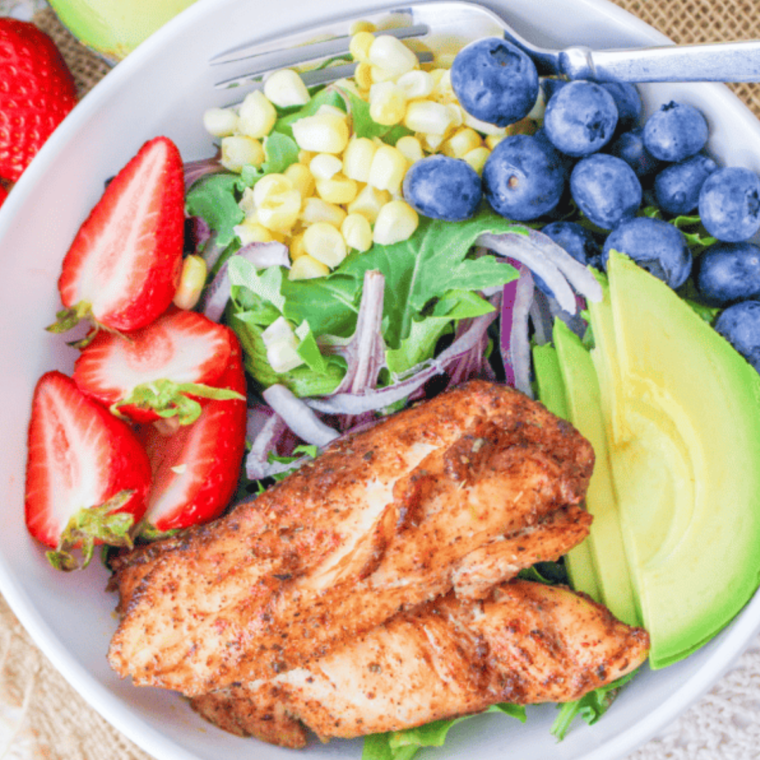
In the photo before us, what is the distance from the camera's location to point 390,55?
175cm

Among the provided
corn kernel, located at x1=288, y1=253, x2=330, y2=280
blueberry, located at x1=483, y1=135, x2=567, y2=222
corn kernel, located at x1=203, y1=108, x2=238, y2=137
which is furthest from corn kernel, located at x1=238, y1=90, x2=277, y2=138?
blueberry, located at x1=483, y1=135, x2=567, y2=222

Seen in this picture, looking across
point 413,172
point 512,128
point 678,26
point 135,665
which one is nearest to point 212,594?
point 135,665

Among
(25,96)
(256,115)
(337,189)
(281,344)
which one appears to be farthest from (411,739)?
(25,96)

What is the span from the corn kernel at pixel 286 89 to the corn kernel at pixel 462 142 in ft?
1.30

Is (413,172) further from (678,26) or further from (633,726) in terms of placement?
(633,726)

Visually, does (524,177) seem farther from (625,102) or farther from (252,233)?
(252,233)

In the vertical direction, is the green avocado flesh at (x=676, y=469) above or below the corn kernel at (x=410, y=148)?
below

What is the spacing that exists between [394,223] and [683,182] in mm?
700

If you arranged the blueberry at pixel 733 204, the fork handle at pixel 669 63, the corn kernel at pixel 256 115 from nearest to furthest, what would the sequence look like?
the fork handle at pixel 669 63
the blueberry at pixel 733 204
the corn kernel at pixel 256 115

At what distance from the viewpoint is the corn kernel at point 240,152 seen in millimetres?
1857

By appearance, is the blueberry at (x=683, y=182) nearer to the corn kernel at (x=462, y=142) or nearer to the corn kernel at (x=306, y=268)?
the corn kernel at (x=462, y=142)

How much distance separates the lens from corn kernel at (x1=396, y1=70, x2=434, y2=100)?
1.79 m

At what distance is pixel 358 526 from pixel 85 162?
112 centimetres

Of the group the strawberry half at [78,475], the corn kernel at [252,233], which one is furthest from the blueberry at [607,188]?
the strawberry half at [78,475]
